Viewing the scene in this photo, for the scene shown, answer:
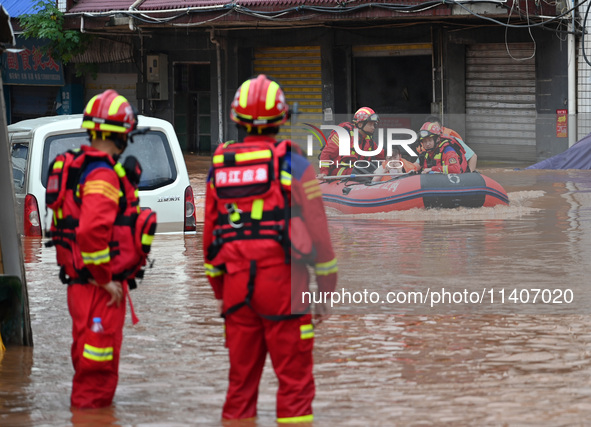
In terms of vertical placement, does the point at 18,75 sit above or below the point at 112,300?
above

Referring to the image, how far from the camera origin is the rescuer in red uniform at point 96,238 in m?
→ 5.09

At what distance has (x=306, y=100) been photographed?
26.0 metres

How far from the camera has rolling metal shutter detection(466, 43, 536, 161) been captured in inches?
909

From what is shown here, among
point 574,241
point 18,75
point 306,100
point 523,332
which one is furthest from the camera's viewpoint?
point 18,75

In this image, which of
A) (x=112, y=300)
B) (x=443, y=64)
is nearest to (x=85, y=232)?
(x=112, y=300)

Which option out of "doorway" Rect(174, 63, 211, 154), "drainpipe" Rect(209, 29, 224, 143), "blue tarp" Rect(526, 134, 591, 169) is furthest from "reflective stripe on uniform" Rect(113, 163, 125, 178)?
"doorway" Rect(174, 63, 211, 154)

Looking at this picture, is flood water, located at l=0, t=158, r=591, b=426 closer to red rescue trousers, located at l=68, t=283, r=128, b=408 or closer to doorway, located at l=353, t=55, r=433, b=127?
red rescue trousers, located at l=68, t=283, r=128, b=408

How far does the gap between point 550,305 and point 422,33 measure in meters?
16.2

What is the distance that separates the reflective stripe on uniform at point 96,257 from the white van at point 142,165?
486cm

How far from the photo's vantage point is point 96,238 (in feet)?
16.6

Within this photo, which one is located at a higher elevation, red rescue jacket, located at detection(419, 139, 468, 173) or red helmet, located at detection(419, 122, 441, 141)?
red helmet, located at detection(419, 122, 441, 141)

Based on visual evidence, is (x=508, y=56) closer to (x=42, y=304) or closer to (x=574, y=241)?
(x=574, y=241)

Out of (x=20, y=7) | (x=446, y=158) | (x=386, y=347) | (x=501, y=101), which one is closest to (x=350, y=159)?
(x=446, y=158)

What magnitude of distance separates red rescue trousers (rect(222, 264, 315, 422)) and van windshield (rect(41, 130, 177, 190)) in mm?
5298
